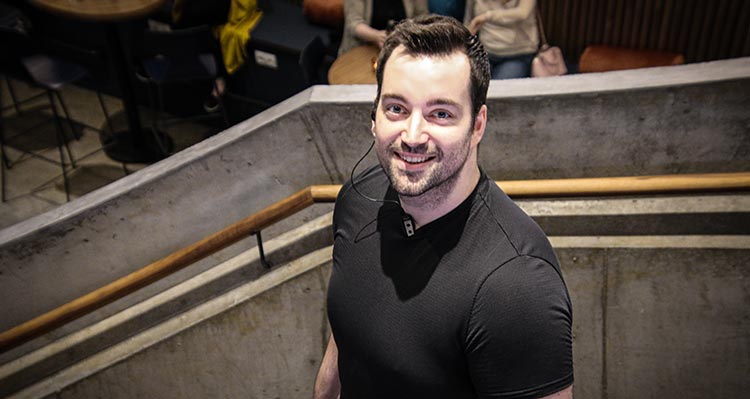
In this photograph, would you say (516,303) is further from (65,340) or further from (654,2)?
(654,2)

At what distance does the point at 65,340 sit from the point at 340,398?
1739mm

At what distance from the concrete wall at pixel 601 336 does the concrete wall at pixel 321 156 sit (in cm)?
28

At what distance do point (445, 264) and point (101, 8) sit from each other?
3.96 m

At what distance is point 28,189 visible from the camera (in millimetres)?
5668

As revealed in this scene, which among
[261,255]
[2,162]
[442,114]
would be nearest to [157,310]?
[261,255]

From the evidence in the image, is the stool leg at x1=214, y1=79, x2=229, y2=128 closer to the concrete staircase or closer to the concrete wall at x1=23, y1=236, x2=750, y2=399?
the concrete staircase

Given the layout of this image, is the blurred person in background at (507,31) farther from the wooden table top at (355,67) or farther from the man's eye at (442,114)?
the man's eye at (442,114)

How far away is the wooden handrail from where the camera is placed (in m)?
2.84

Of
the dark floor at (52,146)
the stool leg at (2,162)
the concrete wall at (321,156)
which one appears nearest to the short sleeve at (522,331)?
the concrete wall at (321,156)

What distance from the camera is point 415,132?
1832mm

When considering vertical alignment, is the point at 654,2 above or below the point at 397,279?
below

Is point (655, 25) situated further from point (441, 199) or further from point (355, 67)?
point (441, 199)

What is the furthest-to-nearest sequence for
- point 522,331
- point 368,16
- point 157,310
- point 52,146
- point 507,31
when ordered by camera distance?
1. point 52,146
2. point 368,16
3. point 507,31
4. point 157,310
5. point 522,331

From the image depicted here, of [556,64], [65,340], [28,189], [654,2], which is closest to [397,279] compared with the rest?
[65,340]
